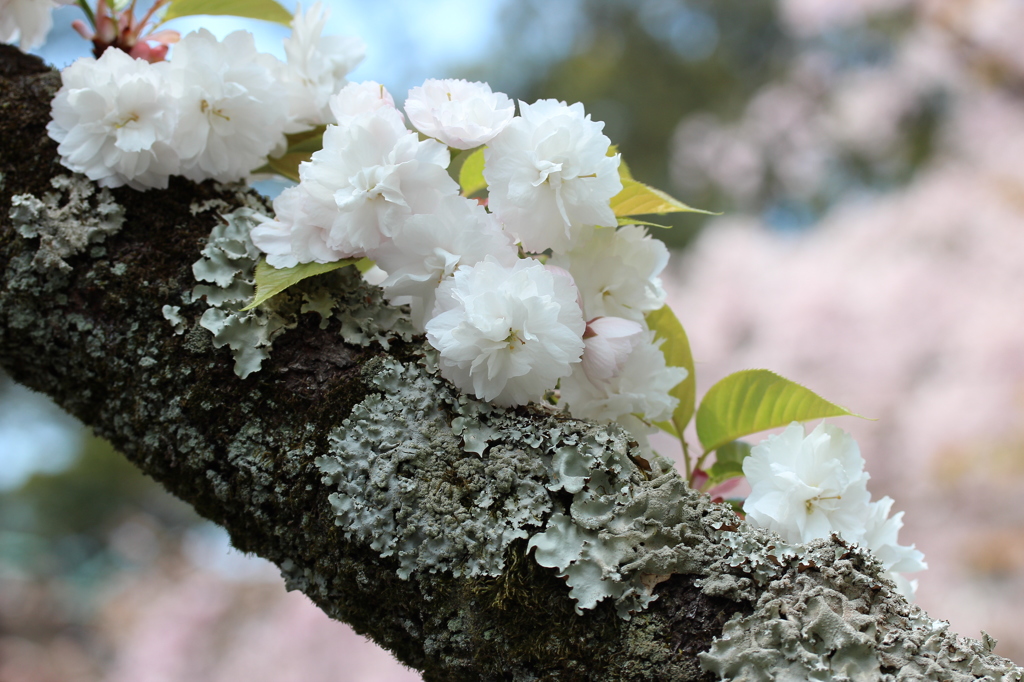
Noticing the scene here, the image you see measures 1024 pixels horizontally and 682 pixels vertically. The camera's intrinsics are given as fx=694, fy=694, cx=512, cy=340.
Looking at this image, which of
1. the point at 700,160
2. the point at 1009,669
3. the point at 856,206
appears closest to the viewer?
the point at 1009,669

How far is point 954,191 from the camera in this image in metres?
3.76

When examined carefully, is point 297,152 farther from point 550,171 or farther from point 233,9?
point 550,171

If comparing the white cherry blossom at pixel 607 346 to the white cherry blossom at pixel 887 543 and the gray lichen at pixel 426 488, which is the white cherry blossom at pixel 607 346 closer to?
the gray lichen at pixel 426 488

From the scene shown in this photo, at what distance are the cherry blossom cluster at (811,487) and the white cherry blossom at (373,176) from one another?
0.99 feet

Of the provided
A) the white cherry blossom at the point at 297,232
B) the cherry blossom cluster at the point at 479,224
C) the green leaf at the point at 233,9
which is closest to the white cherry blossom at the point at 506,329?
the cherry blossom cluster at the point at 479,224

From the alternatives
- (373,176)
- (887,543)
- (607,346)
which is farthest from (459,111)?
(887,543)

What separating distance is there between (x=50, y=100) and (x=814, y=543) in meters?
0.73

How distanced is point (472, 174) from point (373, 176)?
0.47 feet

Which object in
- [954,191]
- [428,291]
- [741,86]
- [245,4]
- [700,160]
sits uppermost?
[741,86]

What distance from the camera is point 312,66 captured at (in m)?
0.65

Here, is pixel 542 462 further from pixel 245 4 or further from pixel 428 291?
pixel 245 4

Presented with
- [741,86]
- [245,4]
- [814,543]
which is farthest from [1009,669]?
[741,86]

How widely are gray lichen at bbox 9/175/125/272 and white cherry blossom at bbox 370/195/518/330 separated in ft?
0.84

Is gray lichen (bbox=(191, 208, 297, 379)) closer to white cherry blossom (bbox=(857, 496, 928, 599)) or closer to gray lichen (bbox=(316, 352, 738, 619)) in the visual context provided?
gray lichen (bbox=(316, 352, 738, 619))
